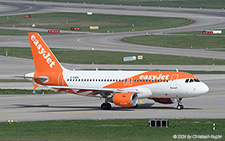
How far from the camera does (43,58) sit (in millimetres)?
58094

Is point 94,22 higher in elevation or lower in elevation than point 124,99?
higher

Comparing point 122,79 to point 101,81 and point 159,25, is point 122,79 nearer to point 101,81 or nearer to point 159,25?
point 101,81

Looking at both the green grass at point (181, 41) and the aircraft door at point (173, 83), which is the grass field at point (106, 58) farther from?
the aircraft door at point (173, 83)

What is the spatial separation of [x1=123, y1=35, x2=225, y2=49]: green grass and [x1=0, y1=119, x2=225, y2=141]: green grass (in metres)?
84.5

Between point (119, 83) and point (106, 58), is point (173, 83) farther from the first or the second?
point (106, 58)

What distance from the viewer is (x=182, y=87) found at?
51781 mm

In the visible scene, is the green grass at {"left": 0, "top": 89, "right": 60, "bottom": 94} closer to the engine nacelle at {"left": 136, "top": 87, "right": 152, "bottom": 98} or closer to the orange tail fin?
the orange tail fin

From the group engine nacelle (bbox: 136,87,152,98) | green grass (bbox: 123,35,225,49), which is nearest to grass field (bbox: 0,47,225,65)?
green grass (bbox: 123,35,225,49)

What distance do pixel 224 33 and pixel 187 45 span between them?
23493mm

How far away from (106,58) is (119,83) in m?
55.1

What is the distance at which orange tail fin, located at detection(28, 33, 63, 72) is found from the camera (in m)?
58.0

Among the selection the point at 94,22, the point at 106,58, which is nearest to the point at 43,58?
the point at 106,58

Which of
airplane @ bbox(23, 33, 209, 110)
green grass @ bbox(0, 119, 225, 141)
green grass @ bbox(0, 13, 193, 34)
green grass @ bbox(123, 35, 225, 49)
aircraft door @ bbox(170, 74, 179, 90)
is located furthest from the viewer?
green grass @ bbox(0, 13, 193, 34)

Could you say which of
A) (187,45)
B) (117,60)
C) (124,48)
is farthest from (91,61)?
(187,45)
